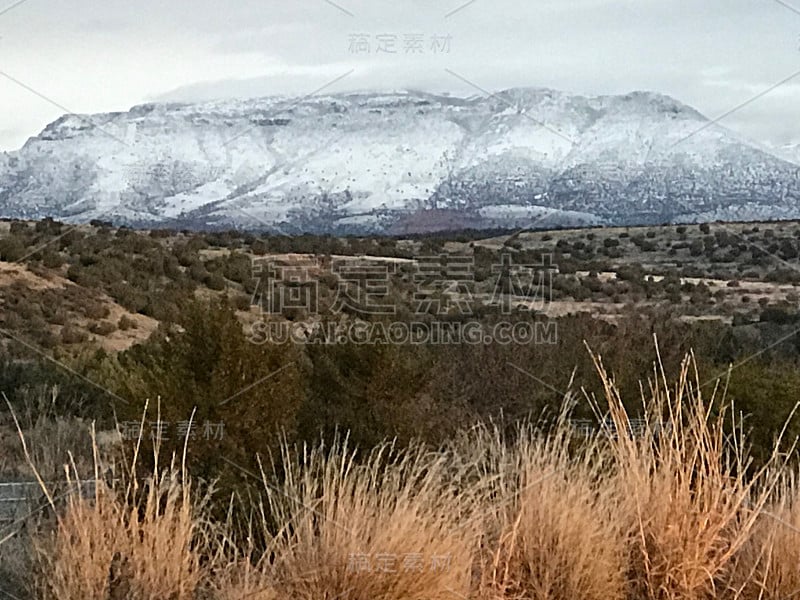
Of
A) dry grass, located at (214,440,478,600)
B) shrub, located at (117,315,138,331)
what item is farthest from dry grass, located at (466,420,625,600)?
shrub, located at (117,315,138,331)

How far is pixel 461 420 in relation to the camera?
10625 millimetres

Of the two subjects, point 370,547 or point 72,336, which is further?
point 72,336

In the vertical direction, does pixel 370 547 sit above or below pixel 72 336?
above

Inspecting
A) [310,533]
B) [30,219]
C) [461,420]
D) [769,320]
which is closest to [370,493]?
[310,533]

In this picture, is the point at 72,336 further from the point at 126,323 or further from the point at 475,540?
the point at 475,540

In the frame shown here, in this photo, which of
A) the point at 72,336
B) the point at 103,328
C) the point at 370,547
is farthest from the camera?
the point at 103,328

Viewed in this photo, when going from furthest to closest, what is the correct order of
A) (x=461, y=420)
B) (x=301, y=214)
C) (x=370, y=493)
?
1. (x=301, y=214)
2. (x=461, y=420)
3. (x=370, y=493)

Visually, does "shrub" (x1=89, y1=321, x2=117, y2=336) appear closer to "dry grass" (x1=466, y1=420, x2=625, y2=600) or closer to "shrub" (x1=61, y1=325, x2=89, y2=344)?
"shrub" (x1=61, y1=325, x2=89, y2=344)

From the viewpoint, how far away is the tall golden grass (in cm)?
577

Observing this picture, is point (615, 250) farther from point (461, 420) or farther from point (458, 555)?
point (458, 555)

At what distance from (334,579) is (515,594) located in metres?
0.99

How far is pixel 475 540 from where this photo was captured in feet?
20.0

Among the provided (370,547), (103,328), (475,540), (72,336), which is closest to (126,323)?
(103,328)

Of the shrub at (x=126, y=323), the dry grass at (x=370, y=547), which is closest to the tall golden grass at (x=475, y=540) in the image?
the dry grass at (x=370, y=547)
